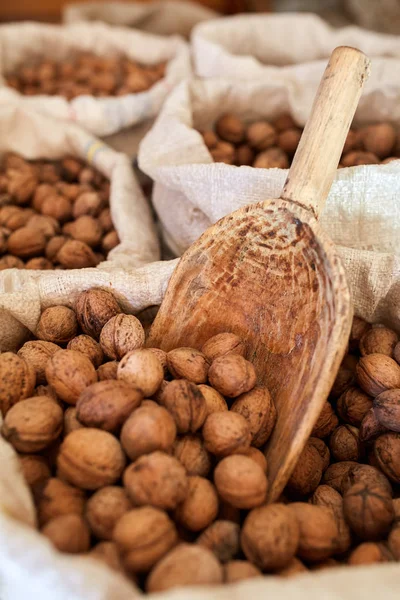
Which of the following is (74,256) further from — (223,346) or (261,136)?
(261,136)

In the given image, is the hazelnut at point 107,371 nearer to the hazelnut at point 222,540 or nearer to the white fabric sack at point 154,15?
the hazelnut at point 222,540

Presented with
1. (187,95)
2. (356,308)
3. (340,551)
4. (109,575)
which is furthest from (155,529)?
(187,95)

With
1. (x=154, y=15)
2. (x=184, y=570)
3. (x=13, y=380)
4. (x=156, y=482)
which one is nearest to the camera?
(x=184, y=570)

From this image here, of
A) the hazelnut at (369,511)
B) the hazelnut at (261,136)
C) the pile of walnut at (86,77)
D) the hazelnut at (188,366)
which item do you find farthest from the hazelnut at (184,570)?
the pile of walnut at (86,77)

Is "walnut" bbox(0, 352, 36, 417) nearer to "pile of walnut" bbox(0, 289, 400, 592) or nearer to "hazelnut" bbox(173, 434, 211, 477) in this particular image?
"pile of walnut" bbox(0, 289, 400, 592)

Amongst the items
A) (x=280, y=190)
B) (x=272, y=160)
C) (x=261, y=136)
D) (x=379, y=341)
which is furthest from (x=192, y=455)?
(x=261, y=136)

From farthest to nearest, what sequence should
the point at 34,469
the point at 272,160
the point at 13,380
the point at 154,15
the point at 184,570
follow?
the point at 154,15 < the point at 272,160 < the point at 13,380 < the point at 34,469 < the point at 184,570
